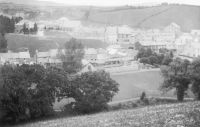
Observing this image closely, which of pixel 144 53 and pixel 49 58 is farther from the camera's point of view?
pixel 144 53

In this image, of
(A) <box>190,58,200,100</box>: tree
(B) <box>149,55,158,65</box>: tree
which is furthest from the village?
(A) <box>190,58,200,100</box>: tree

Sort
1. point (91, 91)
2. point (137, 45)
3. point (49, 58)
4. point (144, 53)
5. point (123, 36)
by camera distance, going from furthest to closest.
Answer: point (123, 36), point (137, 45), point (144, 53), point (49, 58), point (91, 91)

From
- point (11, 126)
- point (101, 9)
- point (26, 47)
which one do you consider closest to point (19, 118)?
point (11, 126)

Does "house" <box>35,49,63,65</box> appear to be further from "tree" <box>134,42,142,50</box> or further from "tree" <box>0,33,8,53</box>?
"tree" <box>134,42,142,50</box>

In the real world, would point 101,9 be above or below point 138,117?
above

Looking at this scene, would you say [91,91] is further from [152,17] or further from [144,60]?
[152,17]

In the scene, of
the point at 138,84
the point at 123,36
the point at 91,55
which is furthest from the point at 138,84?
the point at 123,36

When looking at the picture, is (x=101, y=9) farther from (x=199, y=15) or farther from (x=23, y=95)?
(x=23, y=95)

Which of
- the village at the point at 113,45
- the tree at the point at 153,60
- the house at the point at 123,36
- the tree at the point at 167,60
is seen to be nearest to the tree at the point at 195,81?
the village at the point at 113,45
